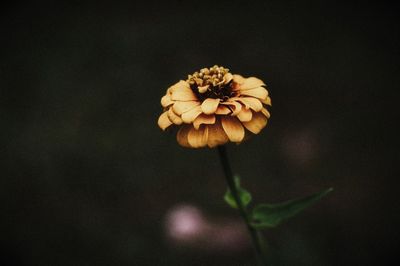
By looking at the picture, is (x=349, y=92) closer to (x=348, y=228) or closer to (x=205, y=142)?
(x=348, y=228)

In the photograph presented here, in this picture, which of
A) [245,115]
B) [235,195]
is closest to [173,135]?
[235,195]

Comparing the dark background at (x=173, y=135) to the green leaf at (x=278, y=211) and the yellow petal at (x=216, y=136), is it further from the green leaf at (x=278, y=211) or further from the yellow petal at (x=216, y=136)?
the yellow petal at (x=216, y=136)

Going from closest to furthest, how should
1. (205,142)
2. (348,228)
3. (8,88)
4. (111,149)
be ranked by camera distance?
(205,142) < (348,228) < (111,149) < (8,88)

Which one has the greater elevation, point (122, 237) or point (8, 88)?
point (8, 88)

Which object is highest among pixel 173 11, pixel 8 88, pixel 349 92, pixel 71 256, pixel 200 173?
pixel 173 11

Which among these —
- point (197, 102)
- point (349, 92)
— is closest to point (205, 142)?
point (197, 102)

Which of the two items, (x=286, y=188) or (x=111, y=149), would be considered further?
(x=111, y=149)

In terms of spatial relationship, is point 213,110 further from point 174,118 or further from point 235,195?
point 235,195
